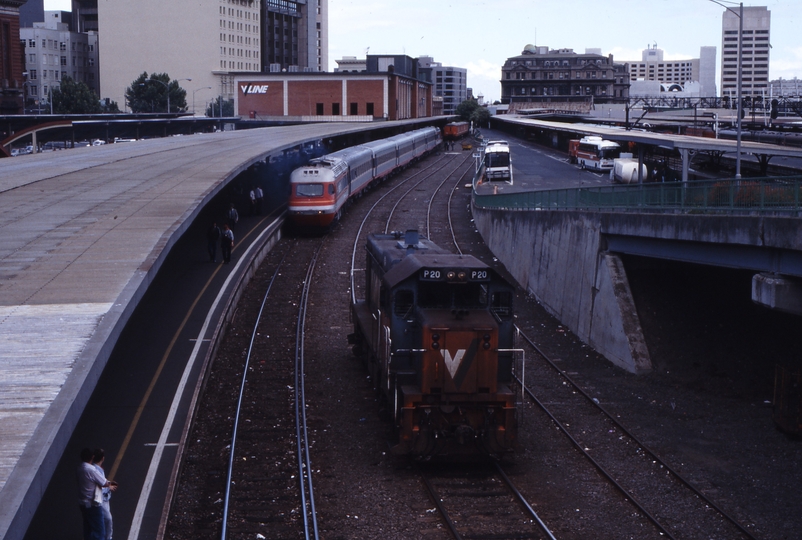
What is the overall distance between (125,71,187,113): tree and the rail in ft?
292

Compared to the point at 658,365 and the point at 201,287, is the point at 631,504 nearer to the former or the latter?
the point at 658,365

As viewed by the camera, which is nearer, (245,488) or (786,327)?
(245,488)

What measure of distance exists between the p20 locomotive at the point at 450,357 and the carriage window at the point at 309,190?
71.8 feet

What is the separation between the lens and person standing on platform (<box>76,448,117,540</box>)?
32.3 ft

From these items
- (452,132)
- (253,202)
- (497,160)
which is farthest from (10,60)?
(452,132)

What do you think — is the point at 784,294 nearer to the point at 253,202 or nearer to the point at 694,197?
the point at 694,197

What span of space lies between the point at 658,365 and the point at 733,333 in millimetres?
2075

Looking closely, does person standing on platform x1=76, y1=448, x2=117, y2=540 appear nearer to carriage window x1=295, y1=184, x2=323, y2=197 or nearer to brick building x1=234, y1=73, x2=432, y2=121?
carriage window x1=295, y1=184, x2=323, y2=197

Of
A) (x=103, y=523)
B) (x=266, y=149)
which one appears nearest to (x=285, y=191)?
(x=266, y=149)

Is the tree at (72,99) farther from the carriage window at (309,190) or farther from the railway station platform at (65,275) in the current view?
the carriage window at (309,190)

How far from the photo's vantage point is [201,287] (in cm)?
2516

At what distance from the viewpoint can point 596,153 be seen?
5441 centimetres

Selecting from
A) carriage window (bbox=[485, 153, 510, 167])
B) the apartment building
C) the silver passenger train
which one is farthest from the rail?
the apartment building

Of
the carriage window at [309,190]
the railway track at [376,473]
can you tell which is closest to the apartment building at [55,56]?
the carriage window at [309,190]
